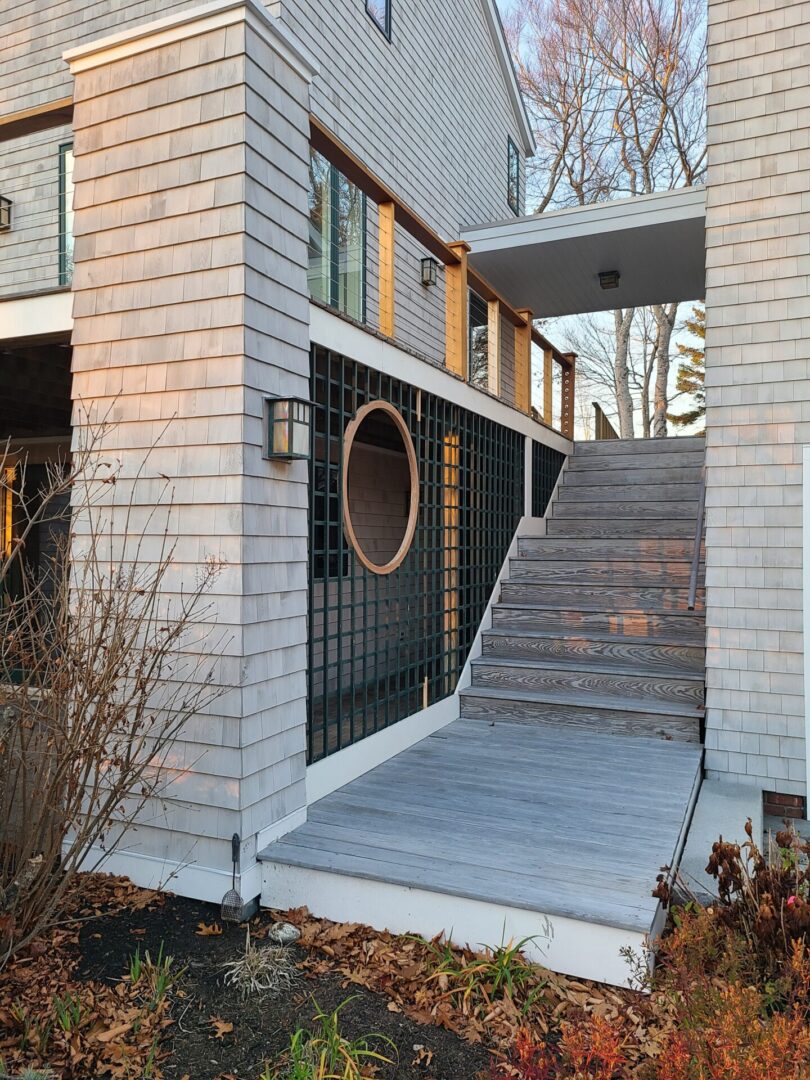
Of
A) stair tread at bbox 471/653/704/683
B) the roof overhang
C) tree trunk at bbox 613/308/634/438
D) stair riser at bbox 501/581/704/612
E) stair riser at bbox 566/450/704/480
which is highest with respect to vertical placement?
tree trunk at bbox 613/308/634/438

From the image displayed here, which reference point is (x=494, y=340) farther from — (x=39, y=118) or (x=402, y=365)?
(x=39, y=118)

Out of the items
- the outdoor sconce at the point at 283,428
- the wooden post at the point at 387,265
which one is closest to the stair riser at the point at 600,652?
the wooden post at the point at 387,265

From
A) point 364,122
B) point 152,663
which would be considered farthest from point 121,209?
point 364,122

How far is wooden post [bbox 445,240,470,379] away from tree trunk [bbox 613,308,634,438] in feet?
43.8

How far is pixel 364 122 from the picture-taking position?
674 centimetres

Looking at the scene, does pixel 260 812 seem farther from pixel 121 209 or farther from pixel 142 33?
pixel 142 33

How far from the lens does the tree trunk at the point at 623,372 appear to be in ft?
59.1

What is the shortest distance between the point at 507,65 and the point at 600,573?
786cm

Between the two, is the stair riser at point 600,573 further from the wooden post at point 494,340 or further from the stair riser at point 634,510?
the wooden post at point 494,340

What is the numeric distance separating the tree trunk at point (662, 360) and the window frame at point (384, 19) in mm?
11698

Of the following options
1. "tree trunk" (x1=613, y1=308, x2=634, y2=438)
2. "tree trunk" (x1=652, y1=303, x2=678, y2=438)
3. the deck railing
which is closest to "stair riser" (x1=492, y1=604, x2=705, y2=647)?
the deck railing

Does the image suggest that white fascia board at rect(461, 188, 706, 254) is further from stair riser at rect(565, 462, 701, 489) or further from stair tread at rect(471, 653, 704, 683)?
stair tread at rect(471, 653, 704, 683)

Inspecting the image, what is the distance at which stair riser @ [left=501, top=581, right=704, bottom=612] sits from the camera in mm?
6059

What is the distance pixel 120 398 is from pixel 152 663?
3.81 feet
